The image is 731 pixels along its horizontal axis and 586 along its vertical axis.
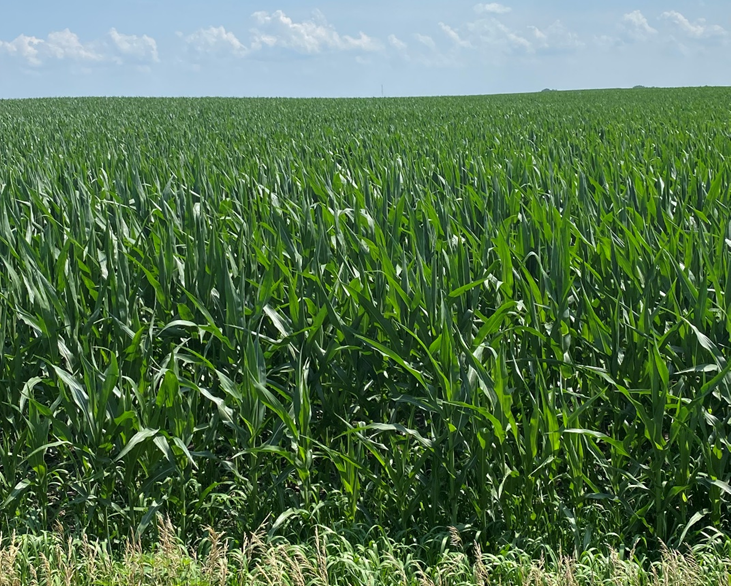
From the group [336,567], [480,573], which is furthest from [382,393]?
[480,573]

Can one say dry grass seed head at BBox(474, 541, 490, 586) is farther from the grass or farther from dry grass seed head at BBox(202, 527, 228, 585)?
dry grass seed head at BBox(202, 527, 228, 585)

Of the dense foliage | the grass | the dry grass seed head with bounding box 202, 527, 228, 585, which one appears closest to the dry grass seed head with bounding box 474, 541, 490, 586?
the grass

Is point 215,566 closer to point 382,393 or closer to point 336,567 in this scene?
point 336,567

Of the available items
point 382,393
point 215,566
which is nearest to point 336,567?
point 215,566

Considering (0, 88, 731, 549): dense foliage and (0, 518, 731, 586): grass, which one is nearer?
(0, 518, 731, 586): grass

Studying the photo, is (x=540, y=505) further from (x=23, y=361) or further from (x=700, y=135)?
(x=700, y=135)

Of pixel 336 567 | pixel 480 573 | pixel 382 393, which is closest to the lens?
pixel 480 573

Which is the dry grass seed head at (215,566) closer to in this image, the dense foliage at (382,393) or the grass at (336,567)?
the grass at (336,567)

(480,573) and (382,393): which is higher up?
(382,393)

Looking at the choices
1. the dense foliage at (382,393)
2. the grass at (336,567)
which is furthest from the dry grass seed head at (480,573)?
the dense foliage at (382,393)

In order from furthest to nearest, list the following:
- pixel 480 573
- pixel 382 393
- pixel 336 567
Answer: pixel 382 393 < pixel 336 567 < pixel 480 573

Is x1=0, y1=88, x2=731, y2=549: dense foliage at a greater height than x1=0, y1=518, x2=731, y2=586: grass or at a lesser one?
greater

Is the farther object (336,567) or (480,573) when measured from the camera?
(336,567)

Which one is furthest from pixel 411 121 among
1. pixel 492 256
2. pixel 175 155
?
pixel 492 256
